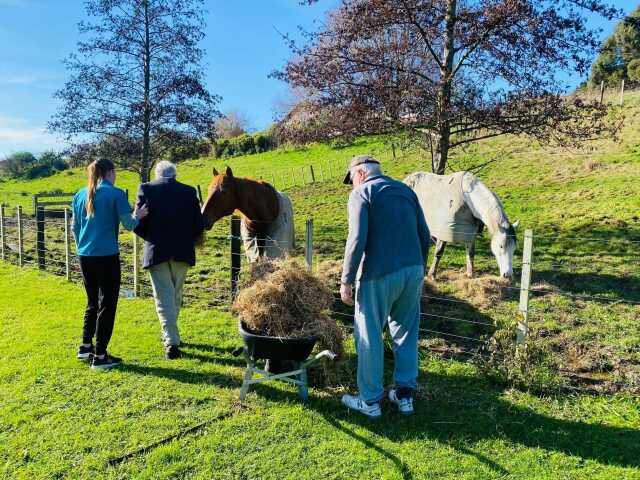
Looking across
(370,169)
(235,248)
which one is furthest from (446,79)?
(370,169)

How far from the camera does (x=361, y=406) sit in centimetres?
388

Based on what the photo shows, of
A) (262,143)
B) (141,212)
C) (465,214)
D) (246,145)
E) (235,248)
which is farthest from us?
(246,145)

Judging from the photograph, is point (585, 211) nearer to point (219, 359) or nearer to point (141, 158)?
point (219, 359)

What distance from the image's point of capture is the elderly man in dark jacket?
15.8ft

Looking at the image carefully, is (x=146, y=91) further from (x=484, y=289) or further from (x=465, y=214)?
(x=484, y=289)

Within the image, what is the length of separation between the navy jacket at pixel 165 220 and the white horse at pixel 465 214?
3923 millimetres

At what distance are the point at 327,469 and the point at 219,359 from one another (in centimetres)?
227

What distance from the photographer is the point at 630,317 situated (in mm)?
5840

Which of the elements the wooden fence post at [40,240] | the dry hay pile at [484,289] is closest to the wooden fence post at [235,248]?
the dry hay pile at [484,289]

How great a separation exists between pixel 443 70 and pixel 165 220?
6.23 meters

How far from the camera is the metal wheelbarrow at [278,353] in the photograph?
381 cm

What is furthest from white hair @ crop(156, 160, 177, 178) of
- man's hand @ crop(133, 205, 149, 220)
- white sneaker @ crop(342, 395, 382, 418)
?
white sneaker @ crop(342, 395, 382, 418)

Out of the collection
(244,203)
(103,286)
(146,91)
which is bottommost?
(103,286)

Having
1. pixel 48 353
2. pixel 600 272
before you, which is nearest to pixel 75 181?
pixel 48 353
